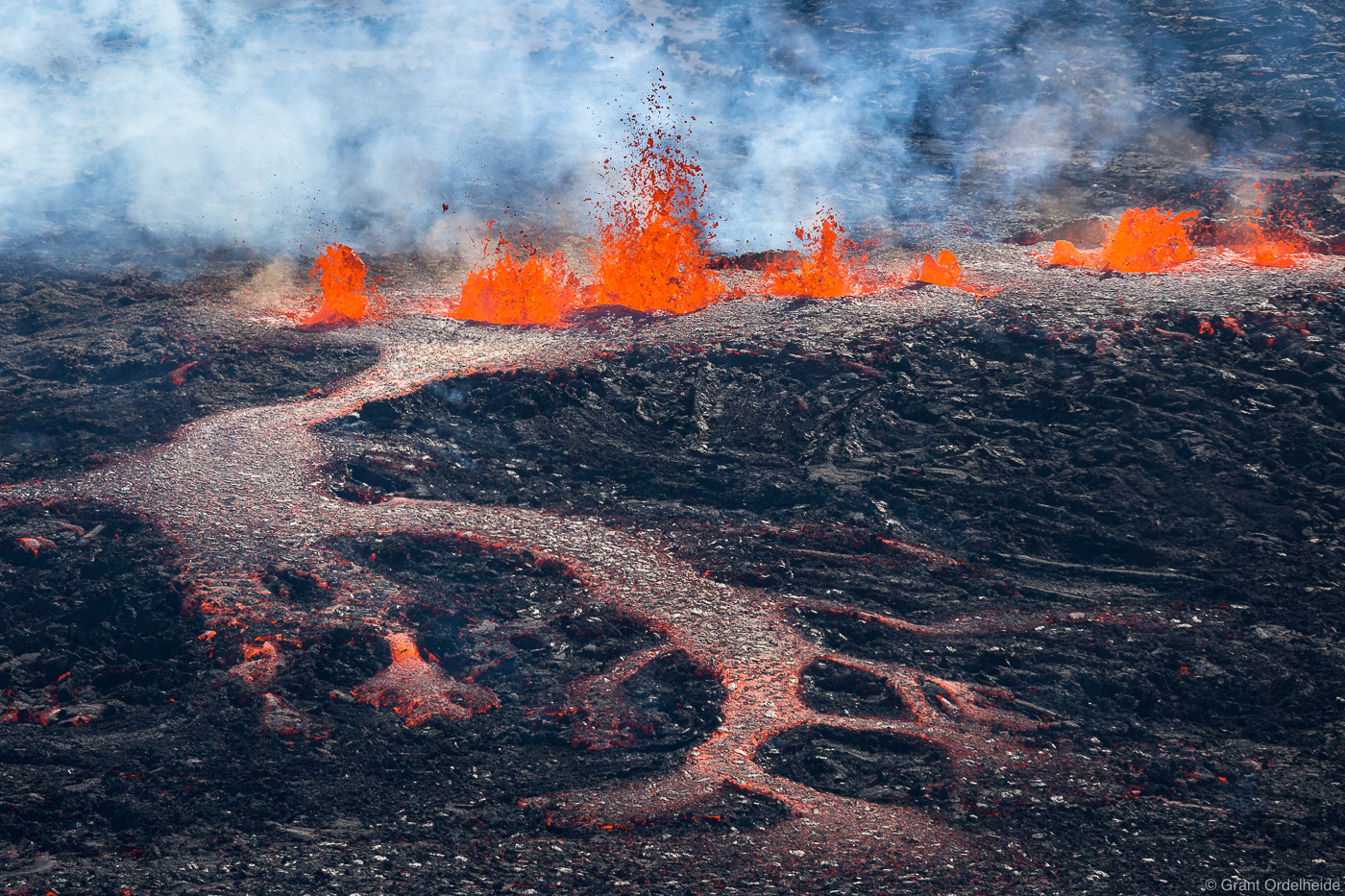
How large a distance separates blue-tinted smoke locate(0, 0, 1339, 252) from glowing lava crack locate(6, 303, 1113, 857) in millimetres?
6652

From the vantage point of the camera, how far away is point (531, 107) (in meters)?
19.0

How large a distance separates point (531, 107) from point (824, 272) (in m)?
10.2

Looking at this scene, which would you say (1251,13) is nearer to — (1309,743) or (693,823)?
(1309,743)

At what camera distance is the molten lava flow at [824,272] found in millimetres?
11086

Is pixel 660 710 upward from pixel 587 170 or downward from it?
downward

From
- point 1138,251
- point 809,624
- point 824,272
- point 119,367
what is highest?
point 1138,251

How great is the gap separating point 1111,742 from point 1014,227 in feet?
32.2

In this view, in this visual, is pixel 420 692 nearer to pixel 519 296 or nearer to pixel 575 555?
pixel 575 555

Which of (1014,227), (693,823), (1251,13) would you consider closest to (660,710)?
(693,823)

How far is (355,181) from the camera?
16.2 metres

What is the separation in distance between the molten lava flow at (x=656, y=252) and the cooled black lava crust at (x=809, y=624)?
1535 millimetres

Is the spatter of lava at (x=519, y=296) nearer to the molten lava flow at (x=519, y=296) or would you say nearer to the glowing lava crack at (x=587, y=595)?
the molten lava flow at (x=519, y=296)

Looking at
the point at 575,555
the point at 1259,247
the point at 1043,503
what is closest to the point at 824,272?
the point at 1043,503

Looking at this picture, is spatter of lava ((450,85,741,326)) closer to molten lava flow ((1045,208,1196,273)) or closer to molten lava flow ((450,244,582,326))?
molten lava flow ((450,244,582,326))
